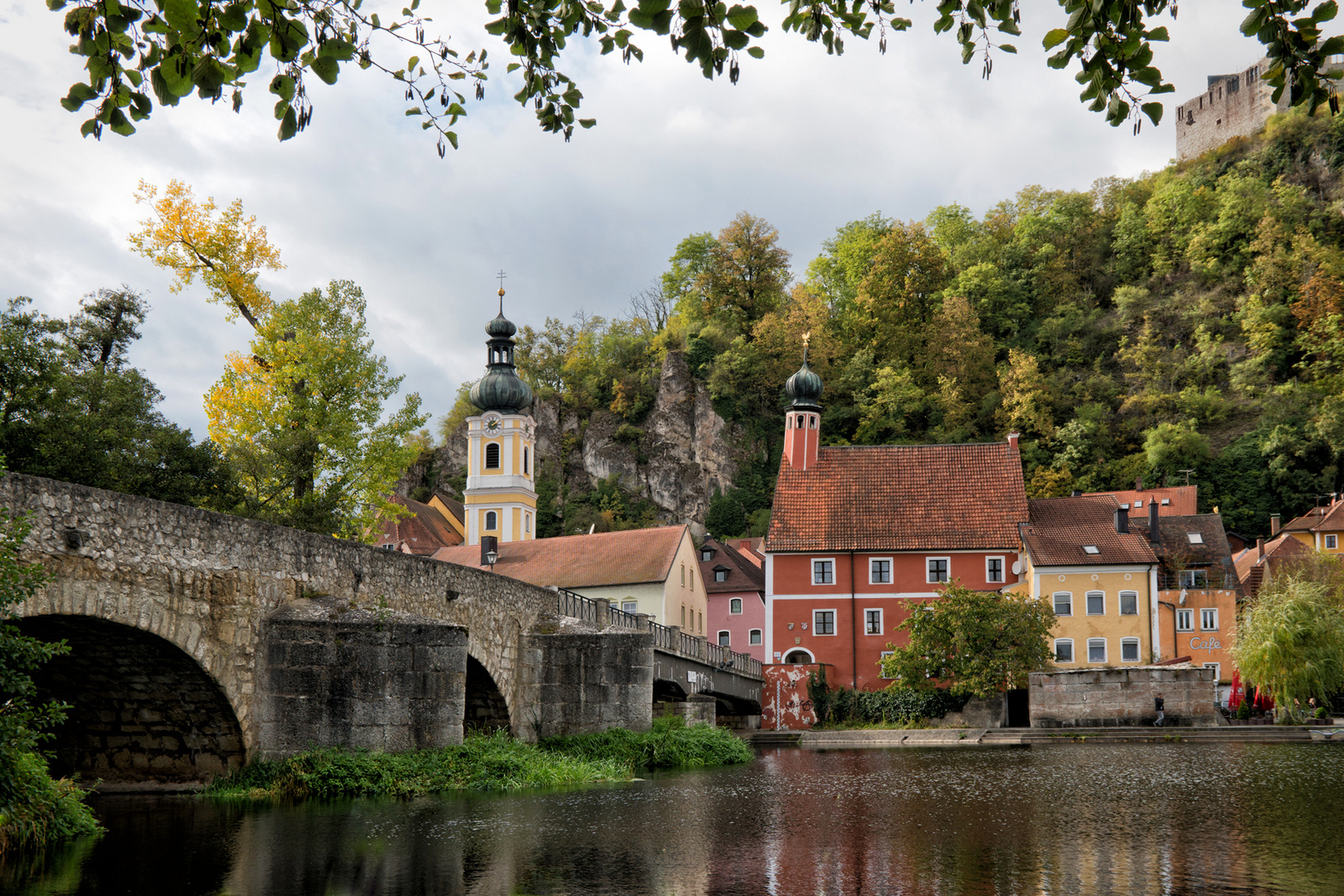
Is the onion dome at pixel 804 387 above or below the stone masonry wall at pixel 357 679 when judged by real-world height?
above

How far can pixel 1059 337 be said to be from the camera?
7662 centimetres

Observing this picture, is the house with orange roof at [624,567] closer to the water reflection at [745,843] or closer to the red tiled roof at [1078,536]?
the red tiled roof at [1078,536]

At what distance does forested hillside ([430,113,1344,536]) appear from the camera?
64.9 m

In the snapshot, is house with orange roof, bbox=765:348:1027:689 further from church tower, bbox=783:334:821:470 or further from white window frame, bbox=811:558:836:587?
church tower, bbox=783:334:821:470

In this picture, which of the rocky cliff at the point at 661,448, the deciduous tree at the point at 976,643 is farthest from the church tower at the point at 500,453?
the deciduous tree at the point at 976,643

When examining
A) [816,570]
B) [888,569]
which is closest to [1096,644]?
[888,569]

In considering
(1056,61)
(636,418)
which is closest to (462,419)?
(636,418)

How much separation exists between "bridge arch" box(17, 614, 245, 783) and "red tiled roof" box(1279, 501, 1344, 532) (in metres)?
54.6

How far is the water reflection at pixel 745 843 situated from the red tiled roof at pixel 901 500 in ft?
94.6

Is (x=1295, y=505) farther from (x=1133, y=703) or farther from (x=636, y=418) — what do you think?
(x=636, y=418)

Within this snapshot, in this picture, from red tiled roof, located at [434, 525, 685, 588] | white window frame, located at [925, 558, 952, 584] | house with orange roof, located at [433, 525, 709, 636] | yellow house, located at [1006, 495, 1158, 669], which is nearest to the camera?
yellow house, located at [1006, 495, 1158, 669]

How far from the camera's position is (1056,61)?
15.4 feet

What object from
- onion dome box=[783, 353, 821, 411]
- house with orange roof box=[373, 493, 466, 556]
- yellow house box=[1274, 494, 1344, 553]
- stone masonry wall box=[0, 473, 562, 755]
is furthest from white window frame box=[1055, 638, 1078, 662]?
house with orange roof box=[373, 493, 466, 556]

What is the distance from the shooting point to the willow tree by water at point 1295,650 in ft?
122
